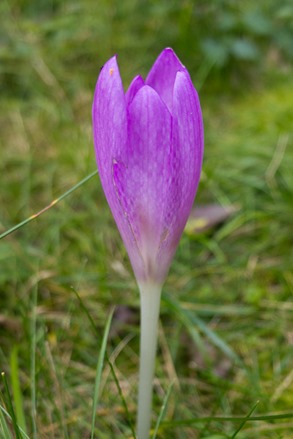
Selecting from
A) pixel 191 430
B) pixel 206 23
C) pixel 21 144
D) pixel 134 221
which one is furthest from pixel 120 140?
pixel 206 23

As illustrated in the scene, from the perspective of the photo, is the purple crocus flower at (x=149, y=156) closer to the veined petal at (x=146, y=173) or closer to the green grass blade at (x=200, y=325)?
the veined petal at (x=146, y=173)

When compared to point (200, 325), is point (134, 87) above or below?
above

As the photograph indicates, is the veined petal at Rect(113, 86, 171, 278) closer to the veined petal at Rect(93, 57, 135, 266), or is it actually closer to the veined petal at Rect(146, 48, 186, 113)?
the veined petal at Rect(93, 57, 135, 266)

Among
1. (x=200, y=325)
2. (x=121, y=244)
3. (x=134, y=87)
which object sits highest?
(x=134, y=87)

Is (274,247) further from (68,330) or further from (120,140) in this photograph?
(120,140)

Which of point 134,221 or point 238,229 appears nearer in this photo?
point 134,221

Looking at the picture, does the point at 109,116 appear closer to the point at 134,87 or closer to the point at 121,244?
the point at 134,87

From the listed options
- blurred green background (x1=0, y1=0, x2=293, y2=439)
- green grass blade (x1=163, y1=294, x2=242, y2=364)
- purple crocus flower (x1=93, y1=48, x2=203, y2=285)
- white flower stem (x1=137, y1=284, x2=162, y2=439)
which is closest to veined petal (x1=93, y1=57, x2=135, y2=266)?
purple crocus flower (x1=93, y1=48, x2=203, y2=285)

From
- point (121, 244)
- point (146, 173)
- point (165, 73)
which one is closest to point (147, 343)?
point (146, 173)
